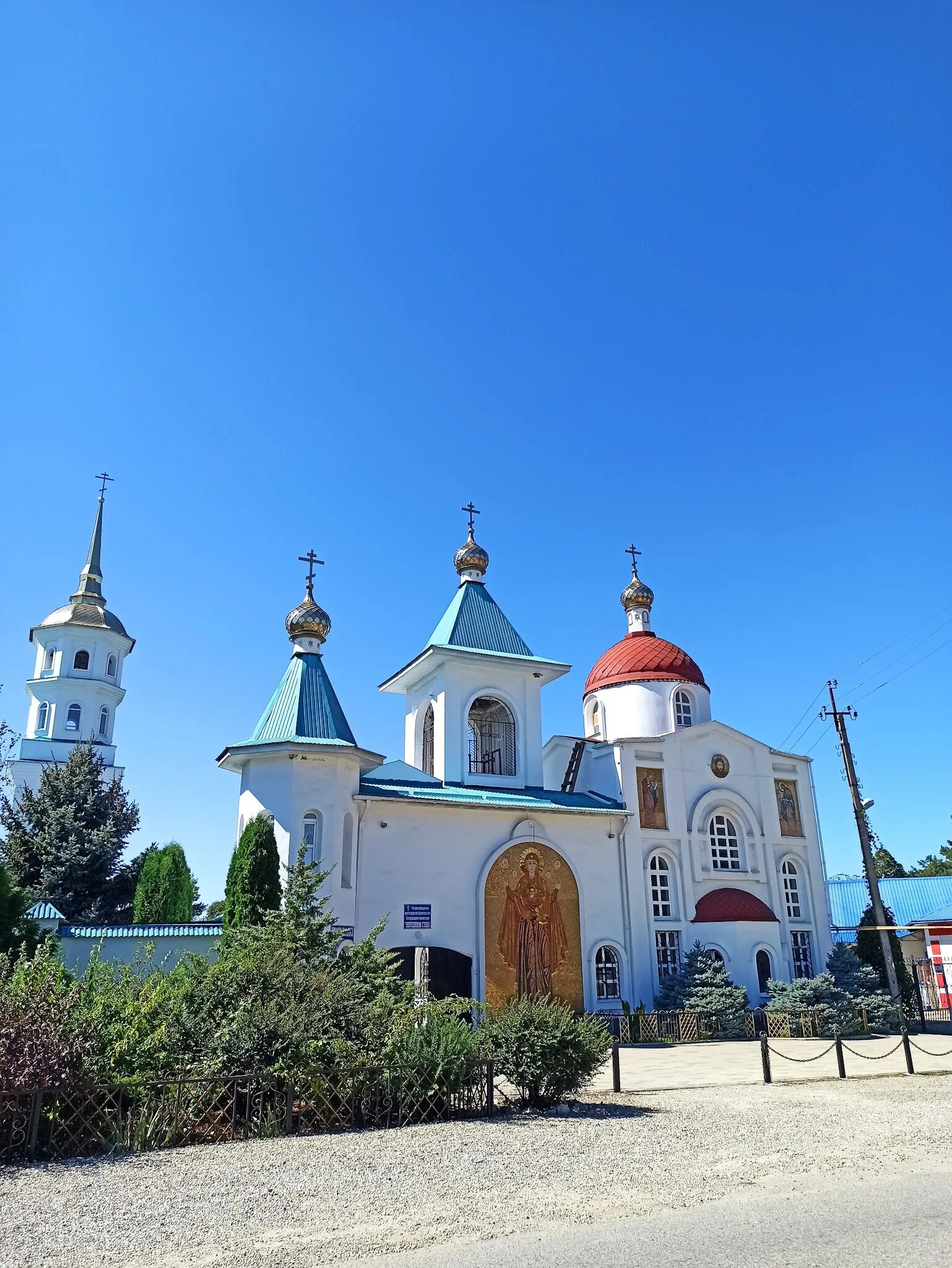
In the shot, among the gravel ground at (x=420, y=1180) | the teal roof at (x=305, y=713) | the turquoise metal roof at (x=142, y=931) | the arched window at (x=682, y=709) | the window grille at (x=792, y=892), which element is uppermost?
the arched window at (x=682, y=709)

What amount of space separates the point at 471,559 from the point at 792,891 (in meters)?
12.0

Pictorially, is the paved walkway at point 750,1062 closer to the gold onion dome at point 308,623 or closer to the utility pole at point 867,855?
the utility pole at point 867,855

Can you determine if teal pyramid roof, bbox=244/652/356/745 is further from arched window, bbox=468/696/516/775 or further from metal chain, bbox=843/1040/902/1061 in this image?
metal chain, bbox=843/1040/902/1061

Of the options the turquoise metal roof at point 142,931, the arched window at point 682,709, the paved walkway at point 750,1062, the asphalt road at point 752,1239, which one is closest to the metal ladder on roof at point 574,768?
the arched window at point 682,709

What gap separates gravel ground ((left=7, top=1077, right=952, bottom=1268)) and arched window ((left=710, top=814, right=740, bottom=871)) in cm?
1284

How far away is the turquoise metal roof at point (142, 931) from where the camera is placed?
52.8 feet

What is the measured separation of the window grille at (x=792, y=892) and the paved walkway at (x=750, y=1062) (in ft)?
14.3

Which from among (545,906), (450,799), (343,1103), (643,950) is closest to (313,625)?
(450,799)

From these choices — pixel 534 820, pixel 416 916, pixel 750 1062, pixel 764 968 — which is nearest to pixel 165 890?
pixel 416 916

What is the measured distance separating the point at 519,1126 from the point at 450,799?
34.6ft

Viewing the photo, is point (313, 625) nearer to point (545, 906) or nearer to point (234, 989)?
point (545, 906)

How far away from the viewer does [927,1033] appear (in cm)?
1909

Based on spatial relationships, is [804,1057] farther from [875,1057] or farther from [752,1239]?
[752,1239]

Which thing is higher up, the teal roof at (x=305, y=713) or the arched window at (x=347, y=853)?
the teal roof at (x=305, y=713)
